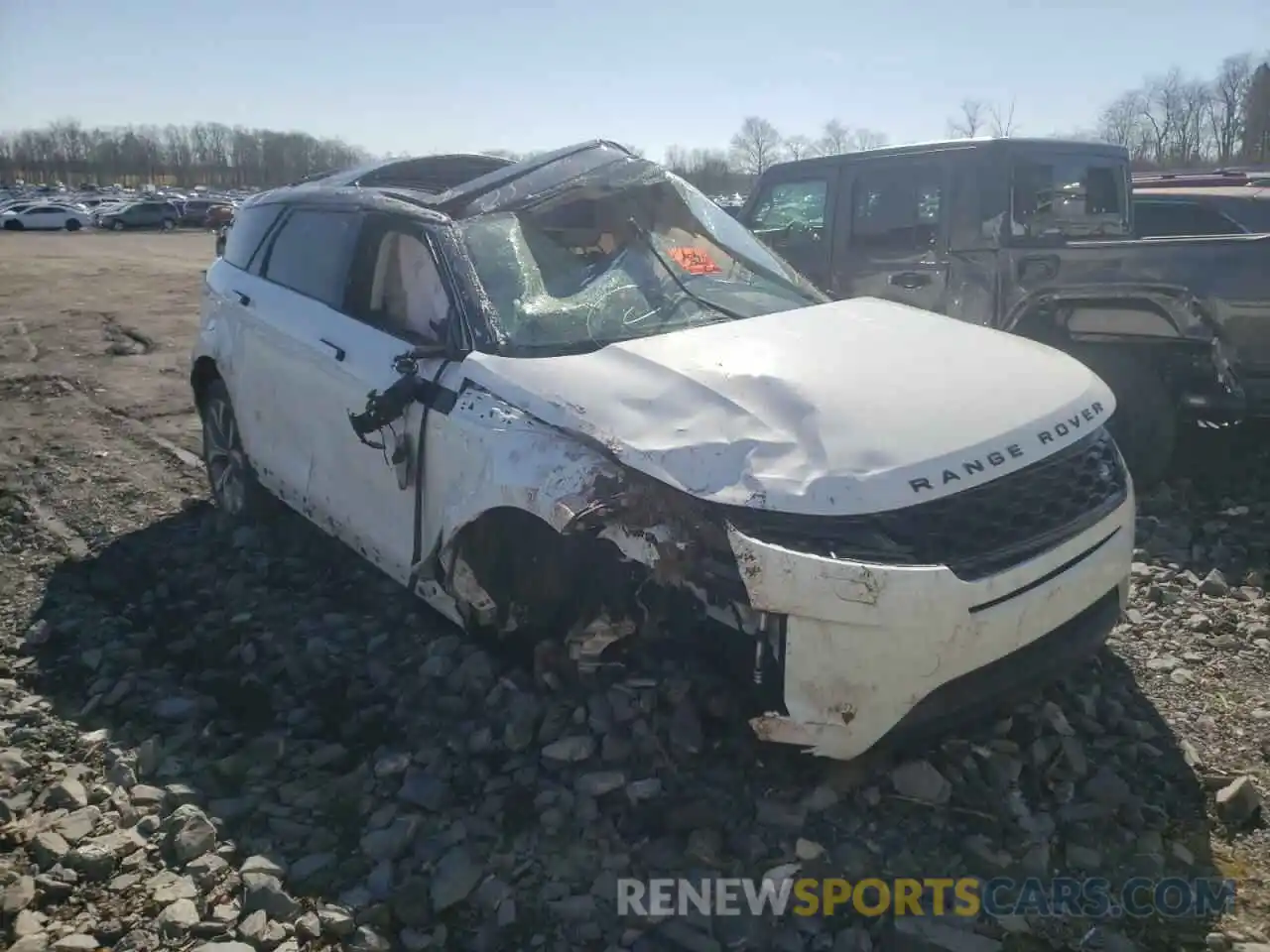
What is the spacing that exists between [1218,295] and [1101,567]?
2.75 metres

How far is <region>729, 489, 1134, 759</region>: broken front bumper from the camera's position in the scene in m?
2.55

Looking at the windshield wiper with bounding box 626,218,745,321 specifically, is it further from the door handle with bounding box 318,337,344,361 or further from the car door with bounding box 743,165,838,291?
the car door with bounding box 743,165,838,291

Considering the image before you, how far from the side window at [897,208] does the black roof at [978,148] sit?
11 cm

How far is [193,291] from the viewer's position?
17469 millimetres

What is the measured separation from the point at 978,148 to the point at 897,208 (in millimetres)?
619

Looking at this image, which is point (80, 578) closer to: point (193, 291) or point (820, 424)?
point (820, 424)

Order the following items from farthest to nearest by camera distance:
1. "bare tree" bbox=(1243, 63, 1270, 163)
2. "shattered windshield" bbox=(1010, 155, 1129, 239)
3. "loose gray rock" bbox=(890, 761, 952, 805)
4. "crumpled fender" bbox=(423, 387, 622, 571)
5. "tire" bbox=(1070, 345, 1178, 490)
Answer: "bare tree" bbox=(1243, 63, 1270, 163) < "shattered windshield" bbox=(1010, 155, 1129, 239) < "tire" bbox=(1070, 345, 1178, 490) < "loose gray rock" bbox=(890, 761, 952, 805) < "crumpled fender" bbox=(423, 387, 622, 571)

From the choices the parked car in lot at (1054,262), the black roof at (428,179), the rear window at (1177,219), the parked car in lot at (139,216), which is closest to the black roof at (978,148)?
the parked car in lot at (1054,262)

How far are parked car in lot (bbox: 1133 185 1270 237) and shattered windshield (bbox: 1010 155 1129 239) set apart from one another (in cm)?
84

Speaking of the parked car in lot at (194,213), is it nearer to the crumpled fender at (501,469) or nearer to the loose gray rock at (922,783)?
the crumpled fender at (501,469)

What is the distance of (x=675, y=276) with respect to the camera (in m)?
4.00

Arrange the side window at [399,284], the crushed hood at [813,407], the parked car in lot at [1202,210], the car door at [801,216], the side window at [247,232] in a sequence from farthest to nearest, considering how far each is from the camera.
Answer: the parked car in lot at [1202,210], the car door at [801,216], the side window at [247,232], the side window at [399,284], the crushed hood at [813,407]

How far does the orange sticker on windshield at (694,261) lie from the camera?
161 inches

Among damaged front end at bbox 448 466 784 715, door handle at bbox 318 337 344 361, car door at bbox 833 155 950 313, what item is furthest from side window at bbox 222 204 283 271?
car door at bbox 833 155 950 313
